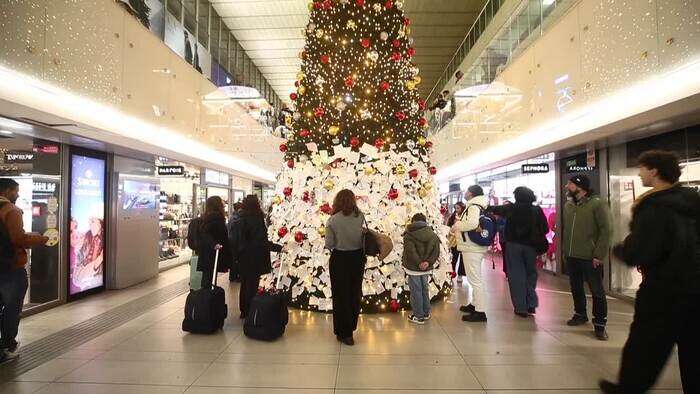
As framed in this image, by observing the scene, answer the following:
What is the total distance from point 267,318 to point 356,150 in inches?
95.1

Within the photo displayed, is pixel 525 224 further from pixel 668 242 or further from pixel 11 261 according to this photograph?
pixel 11 261

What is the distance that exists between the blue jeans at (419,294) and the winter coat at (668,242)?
261 centimetres

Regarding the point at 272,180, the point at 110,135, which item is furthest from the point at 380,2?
the point at 272,180

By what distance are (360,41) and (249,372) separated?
429cm

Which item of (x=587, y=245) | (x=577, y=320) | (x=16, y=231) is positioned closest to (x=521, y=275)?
(x=577, y=320)

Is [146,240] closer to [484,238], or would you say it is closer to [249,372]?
[249,372]

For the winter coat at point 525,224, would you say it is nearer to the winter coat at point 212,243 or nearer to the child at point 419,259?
the child at point 419,259

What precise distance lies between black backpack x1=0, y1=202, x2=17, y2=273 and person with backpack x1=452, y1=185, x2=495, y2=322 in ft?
14.6

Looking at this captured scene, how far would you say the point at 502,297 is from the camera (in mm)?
6449

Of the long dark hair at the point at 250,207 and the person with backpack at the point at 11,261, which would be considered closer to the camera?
the person with backpack at the point at 11,261

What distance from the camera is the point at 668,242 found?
238 cm

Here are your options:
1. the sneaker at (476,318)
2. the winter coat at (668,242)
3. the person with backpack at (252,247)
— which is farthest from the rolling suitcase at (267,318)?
the winter coat at (668,242)

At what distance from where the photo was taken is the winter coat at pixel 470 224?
16.6ft

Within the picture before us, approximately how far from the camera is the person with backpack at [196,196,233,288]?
5027 millimetres
